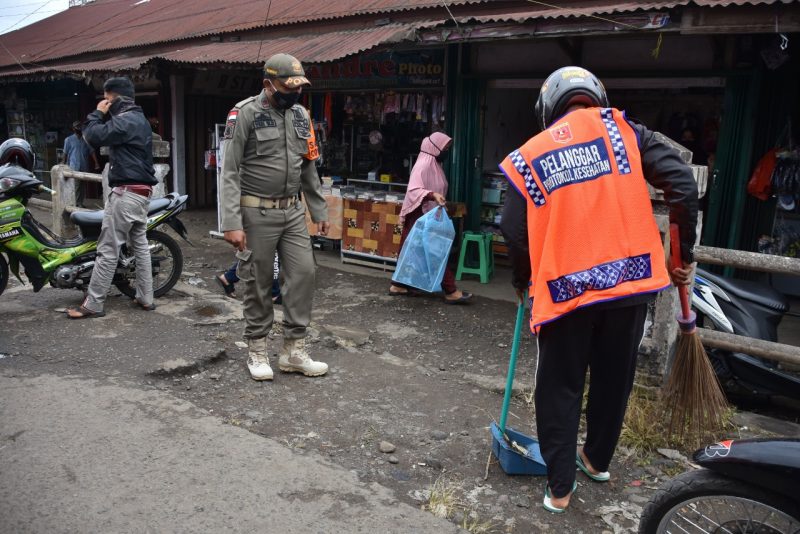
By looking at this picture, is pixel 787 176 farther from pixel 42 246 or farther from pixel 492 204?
pixel 42 246

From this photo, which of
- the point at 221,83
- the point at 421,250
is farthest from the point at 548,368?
the point at 221,83

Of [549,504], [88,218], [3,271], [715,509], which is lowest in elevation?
[549,504]

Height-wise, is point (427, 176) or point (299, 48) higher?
point (299, 48)

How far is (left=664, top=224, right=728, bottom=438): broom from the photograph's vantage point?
353 cm

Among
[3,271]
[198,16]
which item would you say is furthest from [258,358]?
[198,16]

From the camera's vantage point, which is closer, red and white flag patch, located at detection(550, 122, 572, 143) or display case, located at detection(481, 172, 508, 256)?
red and white flag patch, located at detection(550, 122, 572, 143)

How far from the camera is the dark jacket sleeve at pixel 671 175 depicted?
2889 mm

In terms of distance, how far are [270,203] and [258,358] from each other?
104cm

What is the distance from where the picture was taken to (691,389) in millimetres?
3572

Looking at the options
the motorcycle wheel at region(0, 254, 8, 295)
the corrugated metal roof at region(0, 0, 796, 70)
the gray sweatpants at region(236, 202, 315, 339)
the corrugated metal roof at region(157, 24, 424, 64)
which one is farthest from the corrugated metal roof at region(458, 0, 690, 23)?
the motorcycle wheel at region(0, 254, 8, 295)

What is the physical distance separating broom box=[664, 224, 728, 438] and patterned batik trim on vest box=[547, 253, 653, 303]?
0.75 metres

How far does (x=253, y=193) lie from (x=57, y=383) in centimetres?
168

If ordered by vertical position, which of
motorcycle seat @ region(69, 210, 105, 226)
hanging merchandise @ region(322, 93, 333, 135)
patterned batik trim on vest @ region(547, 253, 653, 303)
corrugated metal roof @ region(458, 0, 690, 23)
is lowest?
motorcycle seat @ region(69, 210, 105, 226)

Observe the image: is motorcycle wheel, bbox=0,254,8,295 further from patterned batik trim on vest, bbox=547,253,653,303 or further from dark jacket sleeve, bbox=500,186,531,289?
patterned batik trim on vest, bbox=547,253,653,303
